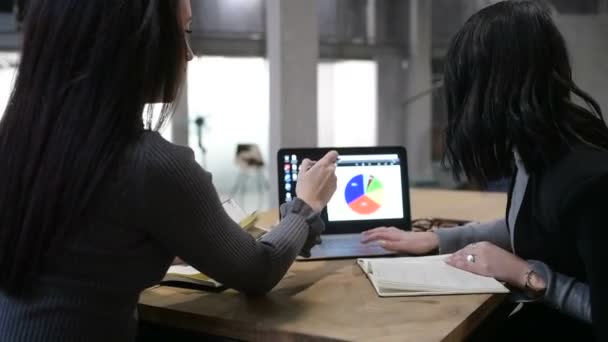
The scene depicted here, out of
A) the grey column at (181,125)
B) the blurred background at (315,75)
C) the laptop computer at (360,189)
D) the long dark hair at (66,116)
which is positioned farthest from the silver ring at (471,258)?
the grey column at (181,125)

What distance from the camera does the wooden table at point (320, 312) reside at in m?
1.04

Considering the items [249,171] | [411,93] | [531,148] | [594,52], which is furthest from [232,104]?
[531,148]

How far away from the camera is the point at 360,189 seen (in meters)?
1.75

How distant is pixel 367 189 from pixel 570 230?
68 cm

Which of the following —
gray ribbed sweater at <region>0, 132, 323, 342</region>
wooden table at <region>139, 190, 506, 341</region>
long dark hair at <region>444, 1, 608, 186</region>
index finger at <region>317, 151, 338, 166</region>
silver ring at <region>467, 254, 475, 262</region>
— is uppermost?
long dark hair at <region>444, 1, 608, 186</region>

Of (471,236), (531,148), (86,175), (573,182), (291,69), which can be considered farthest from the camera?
(291,69)

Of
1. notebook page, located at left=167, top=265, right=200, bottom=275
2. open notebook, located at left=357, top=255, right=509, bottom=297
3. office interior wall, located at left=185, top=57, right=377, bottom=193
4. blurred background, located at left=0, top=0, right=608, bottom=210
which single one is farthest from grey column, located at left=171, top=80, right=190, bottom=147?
open notebook, located at left=357, top=255, right=509, bottom=297

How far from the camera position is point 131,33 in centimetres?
96

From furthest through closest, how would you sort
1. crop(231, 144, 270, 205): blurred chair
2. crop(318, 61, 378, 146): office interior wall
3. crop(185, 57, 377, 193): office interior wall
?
1. crop(318, 61, 378, 146): office interior wall
2. crop(231, 144, 270, 205): blurred chair
3. crop(185, 57, 377, 193): office interior wall

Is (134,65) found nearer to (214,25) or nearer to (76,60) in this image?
(76,60)

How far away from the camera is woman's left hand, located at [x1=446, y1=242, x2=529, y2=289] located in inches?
50.2

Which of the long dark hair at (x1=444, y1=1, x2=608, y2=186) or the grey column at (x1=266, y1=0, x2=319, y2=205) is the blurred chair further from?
the long dark hair at (x1=444, y1=1, x2=608, y2=186)

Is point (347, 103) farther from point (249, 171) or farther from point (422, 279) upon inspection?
point (422, 279)

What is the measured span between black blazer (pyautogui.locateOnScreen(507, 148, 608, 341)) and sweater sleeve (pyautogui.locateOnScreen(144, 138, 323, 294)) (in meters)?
0.47
